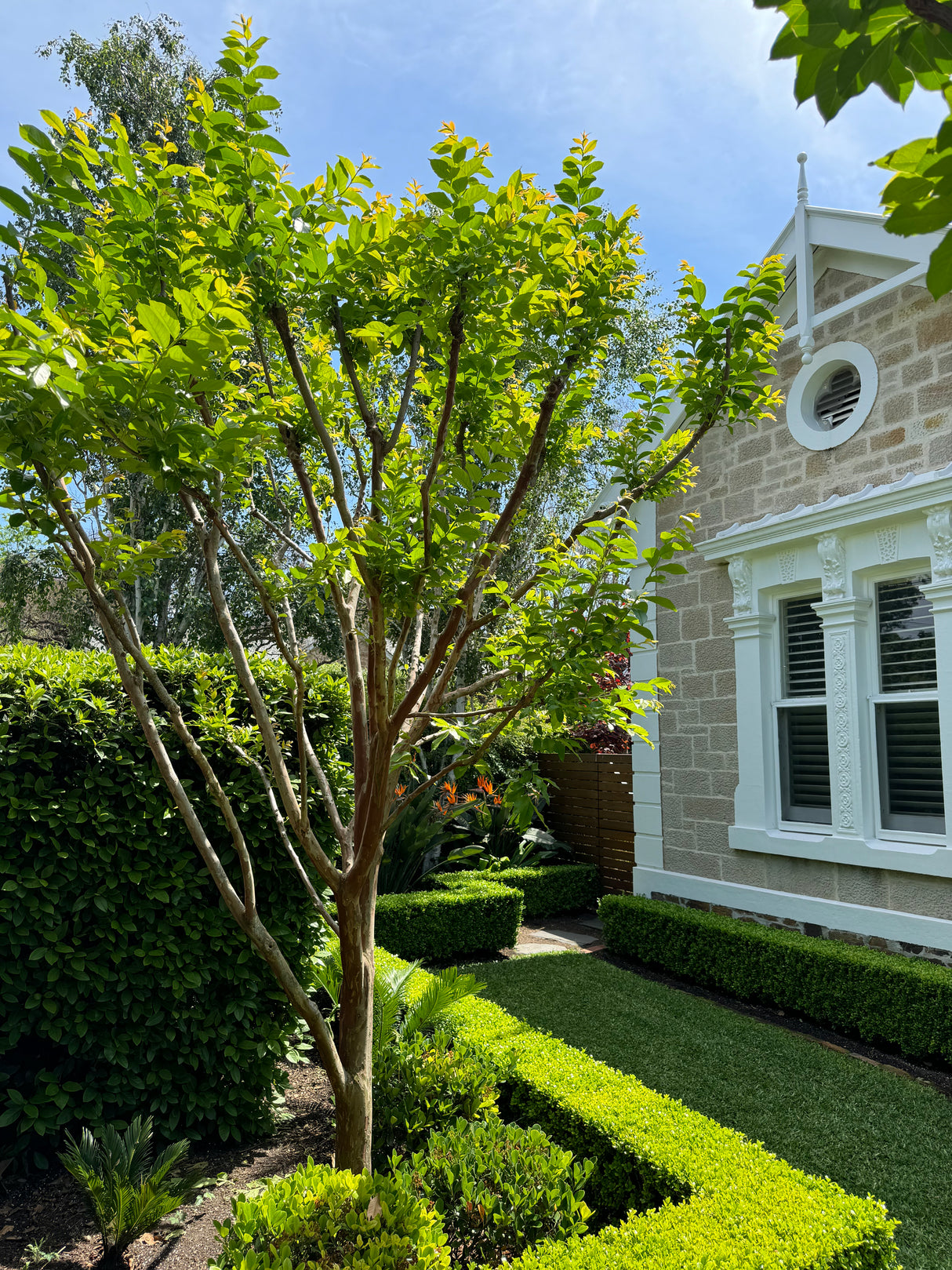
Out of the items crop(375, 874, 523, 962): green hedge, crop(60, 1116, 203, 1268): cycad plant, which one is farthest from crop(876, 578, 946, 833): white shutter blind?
crop(60, 1116, 203, 1268): cycad plant

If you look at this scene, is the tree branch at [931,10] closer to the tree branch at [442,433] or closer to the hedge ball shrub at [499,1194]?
the tree branch at [442,433]

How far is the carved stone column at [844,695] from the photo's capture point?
547 cm

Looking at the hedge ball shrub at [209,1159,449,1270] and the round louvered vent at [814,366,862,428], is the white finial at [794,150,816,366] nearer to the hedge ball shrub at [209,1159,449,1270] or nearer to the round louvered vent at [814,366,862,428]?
the round louvered vent at [814,366,862,428]

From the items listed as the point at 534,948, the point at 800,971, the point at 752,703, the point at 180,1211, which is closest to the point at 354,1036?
the point at 180,1211

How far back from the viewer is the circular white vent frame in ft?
18.3

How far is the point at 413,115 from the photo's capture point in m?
3.09

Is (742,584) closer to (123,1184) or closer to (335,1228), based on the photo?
(335,1228)

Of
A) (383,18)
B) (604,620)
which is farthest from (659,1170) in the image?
(383,18)

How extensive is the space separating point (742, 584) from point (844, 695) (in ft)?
4.19

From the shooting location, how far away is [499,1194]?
8.25ft

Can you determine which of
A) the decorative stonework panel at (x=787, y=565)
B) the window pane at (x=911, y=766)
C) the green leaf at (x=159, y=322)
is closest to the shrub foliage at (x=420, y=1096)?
the green leaf at (x=159, y=322)

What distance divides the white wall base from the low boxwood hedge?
4.34ft

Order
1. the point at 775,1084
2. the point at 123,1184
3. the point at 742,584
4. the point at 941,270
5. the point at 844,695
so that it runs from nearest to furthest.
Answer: the point at 941,270 → the point at 123,1184 → the point at 775,1084 → the point at 844,695 → the point at 742,584

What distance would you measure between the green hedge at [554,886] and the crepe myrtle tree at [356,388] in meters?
5.87
